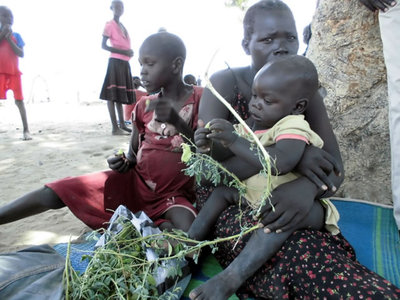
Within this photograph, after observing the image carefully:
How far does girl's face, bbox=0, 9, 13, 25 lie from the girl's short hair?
434cm

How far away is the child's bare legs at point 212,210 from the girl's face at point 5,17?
458 centimetres

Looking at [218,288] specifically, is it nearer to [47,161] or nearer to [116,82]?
[47,161]

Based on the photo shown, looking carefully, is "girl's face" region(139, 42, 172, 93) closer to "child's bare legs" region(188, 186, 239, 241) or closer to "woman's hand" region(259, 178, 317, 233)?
"child's bare legs" region(188, 186, 239, 241)

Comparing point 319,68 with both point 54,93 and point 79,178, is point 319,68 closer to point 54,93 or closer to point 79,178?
point 79,178

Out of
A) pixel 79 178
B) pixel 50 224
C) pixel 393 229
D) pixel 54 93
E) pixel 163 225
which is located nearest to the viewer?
pixel 163 225

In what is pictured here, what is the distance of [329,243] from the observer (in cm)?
132

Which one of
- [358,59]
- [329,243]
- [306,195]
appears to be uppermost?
[358,59]

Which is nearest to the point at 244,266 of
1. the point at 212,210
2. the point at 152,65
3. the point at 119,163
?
the point at 212,210

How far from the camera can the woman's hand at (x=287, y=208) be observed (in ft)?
4.22

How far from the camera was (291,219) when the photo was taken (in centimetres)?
129

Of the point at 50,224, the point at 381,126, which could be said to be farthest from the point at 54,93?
the point at 381,126

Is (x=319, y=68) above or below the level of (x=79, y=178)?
above

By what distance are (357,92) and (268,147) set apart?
166cm

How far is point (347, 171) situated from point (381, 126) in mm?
423
